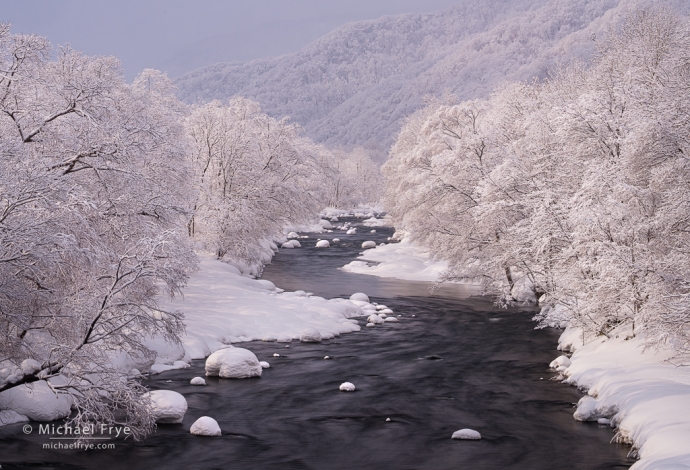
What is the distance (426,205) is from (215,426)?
22.6 m

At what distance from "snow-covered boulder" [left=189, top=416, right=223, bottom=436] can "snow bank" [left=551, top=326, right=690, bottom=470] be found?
8253 millimetres

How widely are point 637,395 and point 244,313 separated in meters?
14.9

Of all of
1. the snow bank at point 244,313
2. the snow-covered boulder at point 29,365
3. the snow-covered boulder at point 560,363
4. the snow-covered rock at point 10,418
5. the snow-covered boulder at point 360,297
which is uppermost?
the snow-covered boulder at point 29,365

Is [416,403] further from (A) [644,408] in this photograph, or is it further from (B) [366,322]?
(B) [366,322]

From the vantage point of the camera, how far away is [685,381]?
1477cm

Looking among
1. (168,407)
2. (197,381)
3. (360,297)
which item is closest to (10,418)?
(168,407)

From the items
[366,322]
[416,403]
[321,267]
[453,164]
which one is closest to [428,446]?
[416,403]

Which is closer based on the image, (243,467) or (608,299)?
(243,467)

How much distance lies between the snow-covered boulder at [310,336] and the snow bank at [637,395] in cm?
822

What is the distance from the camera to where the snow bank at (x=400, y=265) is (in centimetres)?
3928

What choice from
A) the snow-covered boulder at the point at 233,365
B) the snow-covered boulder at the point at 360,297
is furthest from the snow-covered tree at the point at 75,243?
the snow-covered boulder at the point at 360,297

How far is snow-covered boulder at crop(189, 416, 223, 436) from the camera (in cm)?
1344

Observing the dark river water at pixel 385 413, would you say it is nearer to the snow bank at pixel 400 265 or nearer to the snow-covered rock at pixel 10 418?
the snow-covered rock at pixel 10 418

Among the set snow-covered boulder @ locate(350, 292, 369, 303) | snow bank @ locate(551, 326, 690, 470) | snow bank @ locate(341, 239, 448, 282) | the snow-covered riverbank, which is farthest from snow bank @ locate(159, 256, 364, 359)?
snow bank @ locate(341, 239, 448, 282)
